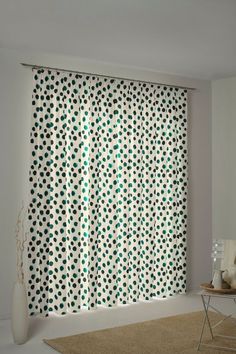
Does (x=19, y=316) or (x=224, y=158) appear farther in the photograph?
(x=224, y=158)

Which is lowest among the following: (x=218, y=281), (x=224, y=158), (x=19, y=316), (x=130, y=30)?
(x=19, y=316)

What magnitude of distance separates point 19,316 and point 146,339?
1131 millimetres

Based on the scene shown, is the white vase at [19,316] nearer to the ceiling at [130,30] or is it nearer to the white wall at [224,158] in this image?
the ceiling at [130,30]

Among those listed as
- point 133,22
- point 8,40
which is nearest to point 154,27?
point 133,22

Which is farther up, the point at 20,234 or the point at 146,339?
the point at 20,234

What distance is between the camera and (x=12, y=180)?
5719mm


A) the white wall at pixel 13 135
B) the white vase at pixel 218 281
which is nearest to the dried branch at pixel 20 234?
the white wall at pixel 13 135

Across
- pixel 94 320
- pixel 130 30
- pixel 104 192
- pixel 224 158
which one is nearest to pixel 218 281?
pixel 94 320

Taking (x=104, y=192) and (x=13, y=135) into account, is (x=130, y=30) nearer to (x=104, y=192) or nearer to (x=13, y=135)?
(x=13, y=135)

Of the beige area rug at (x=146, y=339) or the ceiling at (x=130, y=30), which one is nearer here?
the ceiling at (x=130, y=30)

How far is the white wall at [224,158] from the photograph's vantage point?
7059 millimetres

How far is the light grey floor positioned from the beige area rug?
0.18 meters

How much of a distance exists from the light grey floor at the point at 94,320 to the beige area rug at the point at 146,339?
18 cm

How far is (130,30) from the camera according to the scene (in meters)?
4.89
